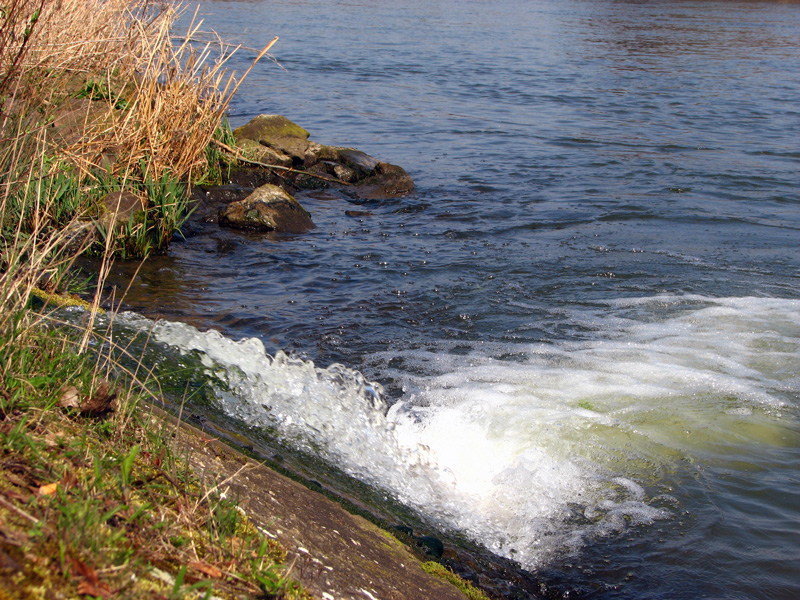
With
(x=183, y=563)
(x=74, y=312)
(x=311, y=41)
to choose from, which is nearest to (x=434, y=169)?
(x=74, y=312)

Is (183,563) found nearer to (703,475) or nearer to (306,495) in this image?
(306,495)

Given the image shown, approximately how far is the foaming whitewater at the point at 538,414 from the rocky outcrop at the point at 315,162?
5566 mm

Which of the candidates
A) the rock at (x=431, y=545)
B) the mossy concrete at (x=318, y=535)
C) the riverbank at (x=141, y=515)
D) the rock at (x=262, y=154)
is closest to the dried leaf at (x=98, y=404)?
the riverbank at (x=141, y=515)

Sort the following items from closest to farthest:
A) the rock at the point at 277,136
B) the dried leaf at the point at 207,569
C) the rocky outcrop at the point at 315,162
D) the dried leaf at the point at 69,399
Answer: the dried leaf at the point at 207,569, the dried leaf at the point at 69,399, the rocky outcrop at the point at 315,162, the rock at the point at 277,136

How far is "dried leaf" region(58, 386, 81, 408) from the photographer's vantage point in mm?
2509

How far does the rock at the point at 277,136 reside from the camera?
1205 centimetres

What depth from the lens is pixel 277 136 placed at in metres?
12.2

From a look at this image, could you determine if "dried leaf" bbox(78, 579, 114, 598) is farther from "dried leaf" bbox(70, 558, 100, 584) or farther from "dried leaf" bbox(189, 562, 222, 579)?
"dried leaf" bbox(189, 562, 222, 579)

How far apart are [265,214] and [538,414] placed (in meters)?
5.49

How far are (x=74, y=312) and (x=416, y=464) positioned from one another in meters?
2.61

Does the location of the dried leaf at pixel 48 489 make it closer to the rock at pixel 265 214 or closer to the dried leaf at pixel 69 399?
the dried leaf at pixel 69 399

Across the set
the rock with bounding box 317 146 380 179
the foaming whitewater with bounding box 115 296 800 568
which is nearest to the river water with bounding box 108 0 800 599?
the foaming whitewater with bounding box 115 296 800 568

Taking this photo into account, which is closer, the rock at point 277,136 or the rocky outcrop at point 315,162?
the rocky outcrop at point 315,162

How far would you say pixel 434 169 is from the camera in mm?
12867
